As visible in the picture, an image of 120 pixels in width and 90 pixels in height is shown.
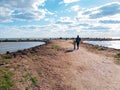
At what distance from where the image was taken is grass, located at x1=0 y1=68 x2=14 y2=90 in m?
12.2

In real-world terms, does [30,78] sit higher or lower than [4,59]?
lower

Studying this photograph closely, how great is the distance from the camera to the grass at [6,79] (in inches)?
482

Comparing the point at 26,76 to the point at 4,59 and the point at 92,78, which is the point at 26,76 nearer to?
the point at 92,78

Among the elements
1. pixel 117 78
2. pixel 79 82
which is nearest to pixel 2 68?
pixel 79 82

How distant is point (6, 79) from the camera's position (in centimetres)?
1320

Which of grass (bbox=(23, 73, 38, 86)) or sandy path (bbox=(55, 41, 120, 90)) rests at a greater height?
grass (bbox=(23, 73, 38, 86))

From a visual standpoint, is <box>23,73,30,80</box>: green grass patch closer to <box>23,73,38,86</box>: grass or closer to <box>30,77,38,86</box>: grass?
<box>23,73,38,86</box>: grass

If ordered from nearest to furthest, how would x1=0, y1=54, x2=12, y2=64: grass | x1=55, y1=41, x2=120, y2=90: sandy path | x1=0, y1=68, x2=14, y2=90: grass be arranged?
x1=0, y1=68, x2=14, y2=90: grass → x1=55, y1=41, x2=120, y2=90: sandy path → x1=0, y1=54, x2=12, y2=64: grass

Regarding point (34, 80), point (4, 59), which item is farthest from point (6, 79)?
point (4, 59)

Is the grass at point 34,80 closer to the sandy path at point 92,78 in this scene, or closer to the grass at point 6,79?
the grass at point 6,79

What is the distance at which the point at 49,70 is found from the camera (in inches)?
648

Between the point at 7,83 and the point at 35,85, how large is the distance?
1.59 metres

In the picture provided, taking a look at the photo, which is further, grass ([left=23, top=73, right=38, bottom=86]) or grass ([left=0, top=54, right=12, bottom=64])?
grass ([left=0, top=54, right=12, bottom=64])

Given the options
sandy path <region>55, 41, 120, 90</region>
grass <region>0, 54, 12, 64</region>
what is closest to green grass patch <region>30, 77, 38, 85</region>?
sandy path <region>55, 41, 120, 90</region>
